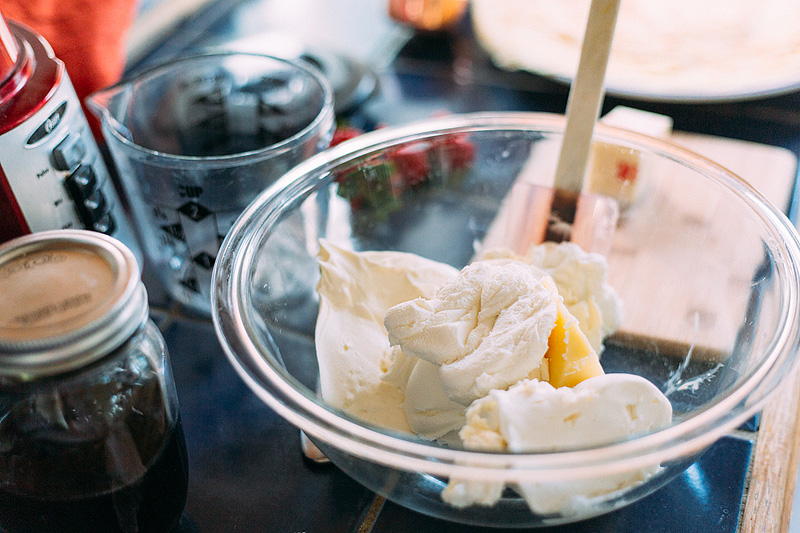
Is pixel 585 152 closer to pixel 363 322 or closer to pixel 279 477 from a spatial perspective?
pixel 363 322

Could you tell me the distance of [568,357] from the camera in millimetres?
424

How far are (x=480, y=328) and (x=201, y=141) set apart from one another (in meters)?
0.37

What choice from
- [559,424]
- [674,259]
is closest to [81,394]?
[559,424]

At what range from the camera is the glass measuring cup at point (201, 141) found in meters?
0.54

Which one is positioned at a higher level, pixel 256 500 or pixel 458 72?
pixel 458 72

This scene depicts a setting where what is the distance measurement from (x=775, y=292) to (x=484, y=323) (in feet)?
0.67

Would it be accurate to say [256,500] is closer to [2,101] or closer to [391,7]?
[2,101]

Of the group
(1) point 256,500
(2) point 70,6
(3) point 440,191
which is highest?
(2) point 70,6

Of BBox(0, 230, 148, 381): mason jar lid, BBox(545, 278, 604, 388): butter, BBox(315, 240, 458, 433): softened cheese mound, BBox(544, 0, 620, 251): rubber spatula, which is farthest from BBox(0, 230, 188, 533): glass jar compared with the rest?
BBox(544, 0, 620, 251): rubber spatula

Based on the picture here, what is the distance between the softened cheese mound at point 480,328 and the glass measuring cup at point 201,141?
0.63ft

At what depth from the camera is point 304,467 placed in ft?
1.62

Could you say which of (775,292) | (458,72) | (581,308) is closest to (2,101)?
(581,308)

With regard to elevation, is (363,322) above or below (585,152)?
below

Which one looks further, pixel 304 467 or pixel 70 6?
pixel 70 6
